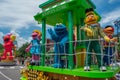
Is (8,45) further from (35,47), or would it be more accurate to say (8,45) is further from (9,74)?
(35,47)

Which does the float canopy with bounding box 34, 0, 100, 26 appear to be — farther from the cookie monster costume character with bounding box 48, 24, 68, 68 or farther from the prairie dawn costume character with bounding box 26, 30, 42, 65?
the prairie dawn costume character with bounding box 26, 30, 42, 65

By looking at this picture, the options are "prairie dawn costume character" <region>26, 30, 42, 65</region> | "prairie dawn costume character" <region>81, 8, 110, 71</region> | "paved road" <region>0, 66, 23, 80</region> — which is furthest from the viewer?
"paved road" <region>0, 66, 23, 80</region>

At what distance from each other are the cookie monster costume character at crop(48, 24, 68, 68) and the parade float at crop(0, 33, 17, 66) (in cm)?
1975

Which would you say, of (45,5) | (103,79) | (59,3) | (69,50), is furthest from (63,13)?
(103,79)

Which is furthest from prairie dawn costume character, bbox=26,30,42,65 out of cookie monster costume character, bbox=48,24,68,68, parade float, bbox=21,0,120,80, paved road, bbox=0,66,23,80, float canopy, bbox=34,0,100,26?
paved road, bbox=0,66,23,80

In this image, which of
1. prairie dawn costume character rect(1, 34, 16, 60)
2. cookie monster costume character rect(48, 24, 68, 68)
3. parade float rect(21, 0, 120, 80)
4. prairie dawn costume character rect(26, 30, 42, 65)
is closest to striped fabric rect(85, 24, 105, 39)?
parade float rect(21, 0, 120, 80)

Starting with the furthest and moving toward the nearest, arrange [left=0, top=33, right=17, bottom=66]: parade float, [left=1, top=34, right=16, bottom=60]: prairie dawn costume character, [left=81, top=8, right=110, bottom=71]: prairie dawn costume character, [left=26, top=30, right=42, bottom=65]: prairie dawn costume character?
[left=1, top=34, right=16, bottom=60]: prairie dawn costume character → [left=0, top=33, right=17, bottom=66]: parade float → [left=26, top=30, right=42, bottom=65]: prairie dawn costume character → [left=81, top=8, right=110, bottom=71]: prairie dawn costume character

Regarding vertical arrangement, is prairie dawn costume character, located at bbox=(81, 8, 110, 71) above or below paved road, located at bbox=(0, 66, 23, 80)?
above

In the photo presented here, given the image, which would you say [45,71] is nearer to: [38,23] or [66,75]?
[66,75]

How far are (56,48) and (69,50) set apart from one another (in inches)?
20.1

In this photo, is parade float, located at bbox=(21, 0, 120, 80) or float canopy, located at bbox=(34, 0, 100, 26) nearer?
parade float, located at bbox=(21, 0, 120, 80)

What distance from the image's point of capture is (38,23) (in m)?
8.25

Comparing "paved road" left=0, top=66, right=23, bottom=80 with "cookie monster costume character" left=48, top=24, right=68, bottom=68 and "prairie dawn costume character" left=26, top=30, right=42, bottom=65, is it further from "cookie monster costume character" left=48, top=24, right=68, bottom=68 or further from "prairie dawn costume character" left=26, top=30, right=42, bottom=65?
"cookie monster costume character" left=48, top=24, right=68, bottom=68

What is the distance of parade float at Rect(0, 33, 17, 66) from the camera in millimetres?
25234
